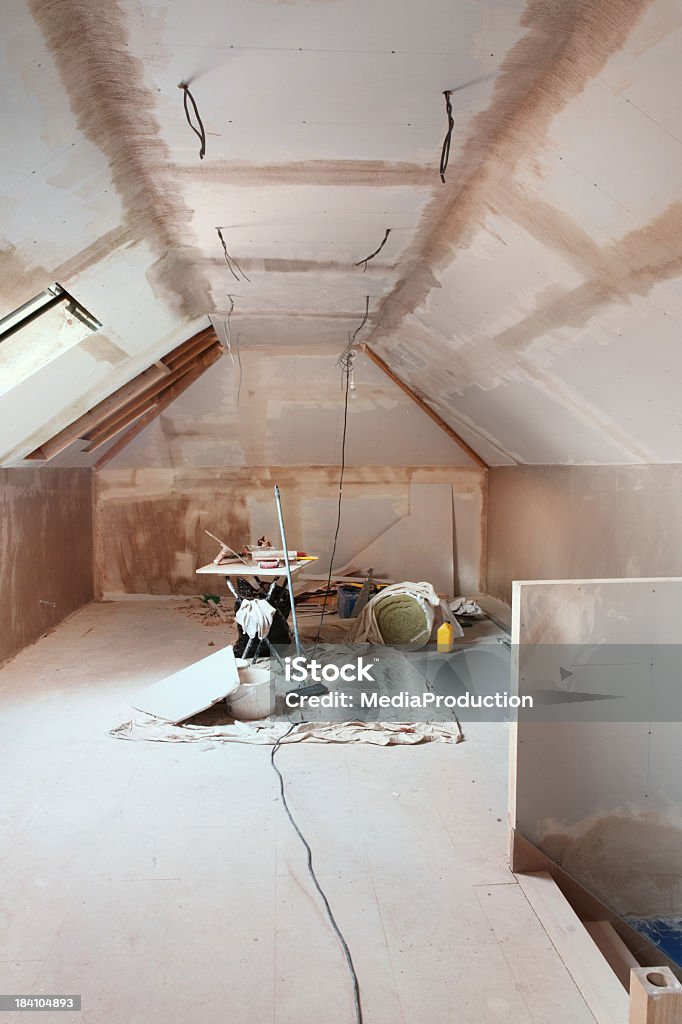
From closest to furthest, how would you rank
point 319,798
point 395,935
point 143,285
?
point 395,935 → point 319,798 → point 143,285

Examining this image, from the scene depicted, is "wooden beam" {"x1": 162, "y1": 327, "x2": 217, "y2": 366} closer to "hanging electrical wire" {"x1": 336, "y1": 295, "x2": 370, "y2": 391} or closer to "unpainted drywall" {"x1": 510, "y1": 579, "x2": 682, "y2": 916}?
"hanging electrical wire" {"x1": 336, "y1": 295, "x2": 370, "y2": 391}

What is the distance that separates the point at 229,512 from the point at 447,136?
5.94 meters

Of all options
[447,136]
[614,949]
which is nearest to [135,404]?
[447,136]

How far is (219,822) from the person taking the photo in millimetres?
3174

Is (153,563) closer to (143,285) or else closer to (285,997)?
(143,285)

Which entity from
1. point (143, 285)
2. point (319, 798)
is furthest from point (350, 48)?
point (319, 798)

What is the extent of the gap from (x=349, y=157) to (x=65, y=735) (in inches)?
128

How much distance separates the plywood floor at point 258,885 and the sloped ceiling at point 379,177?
2.04 metres

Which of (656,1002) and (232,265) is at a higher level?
(232,265)

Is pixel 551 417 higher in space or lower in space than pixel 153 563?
higher

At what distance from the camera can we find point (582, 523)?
17.6 feet

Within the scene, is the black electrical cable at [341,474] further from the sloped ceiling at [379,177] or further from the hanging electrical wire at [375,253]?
the hanging electrical wire at [375,253]

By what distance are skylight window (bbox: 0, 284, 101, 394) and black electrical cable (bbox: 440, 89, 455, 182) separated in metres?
1.75

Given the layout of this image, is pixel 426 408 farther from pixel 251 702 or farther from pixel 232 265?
pixel 251 702
